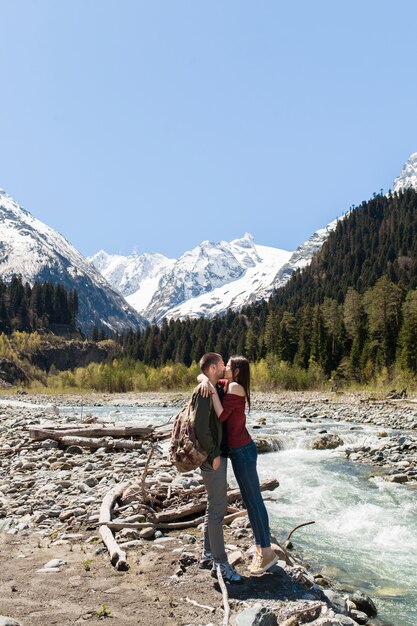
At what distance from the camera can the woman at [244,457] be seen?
20.9 feet

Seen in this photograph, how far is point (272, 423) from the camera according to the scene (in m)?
36.7

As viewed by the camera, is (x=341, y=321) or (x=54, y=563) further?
(x=341, y=321)

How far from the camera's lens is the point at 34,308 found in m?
179

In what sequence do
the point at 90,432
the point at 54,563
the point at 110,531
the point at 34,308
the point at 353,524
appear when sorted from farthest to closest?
1. the point at 34,308
2. the point at 90,432
3. the point at 353,524
4. the point at 110,531
5. the point at 54,563

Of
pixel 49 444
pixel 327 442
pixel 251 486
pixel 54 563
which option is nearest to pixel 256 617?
pixel 251 486

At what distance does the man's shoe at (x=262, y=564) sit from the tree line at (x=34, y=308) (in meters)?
167

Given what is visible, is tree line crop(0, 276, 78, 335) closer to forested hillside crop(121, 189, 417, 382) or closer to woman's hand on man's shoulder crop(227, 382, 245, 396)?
forested hillside crop(121, 189, 417, 382)

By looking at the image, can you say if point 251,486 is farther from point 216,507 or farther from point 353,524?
point 353,524

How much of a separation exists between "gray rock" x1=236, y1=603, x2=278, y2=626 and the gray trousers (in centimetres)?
119

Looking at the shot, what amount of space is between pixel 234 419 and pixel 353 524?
713cm

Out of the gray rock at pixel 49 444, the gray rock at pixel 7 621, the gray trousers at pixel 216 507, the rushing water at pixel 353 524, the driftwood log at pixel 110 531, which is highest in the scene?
the gray trousers at pixel 216 507

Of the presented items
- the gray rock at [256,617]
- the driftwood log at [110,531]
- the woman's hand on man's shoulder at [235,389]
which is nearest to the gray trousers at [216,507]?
the woman's hand on man's shoulder at [235,389]

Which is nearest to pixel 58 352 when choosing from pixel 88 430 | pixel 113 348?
pixel 113 348

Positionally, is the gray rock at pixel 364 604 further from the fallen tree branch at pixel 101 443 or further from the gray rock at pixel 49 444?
the gray rock at pixel 49 444
